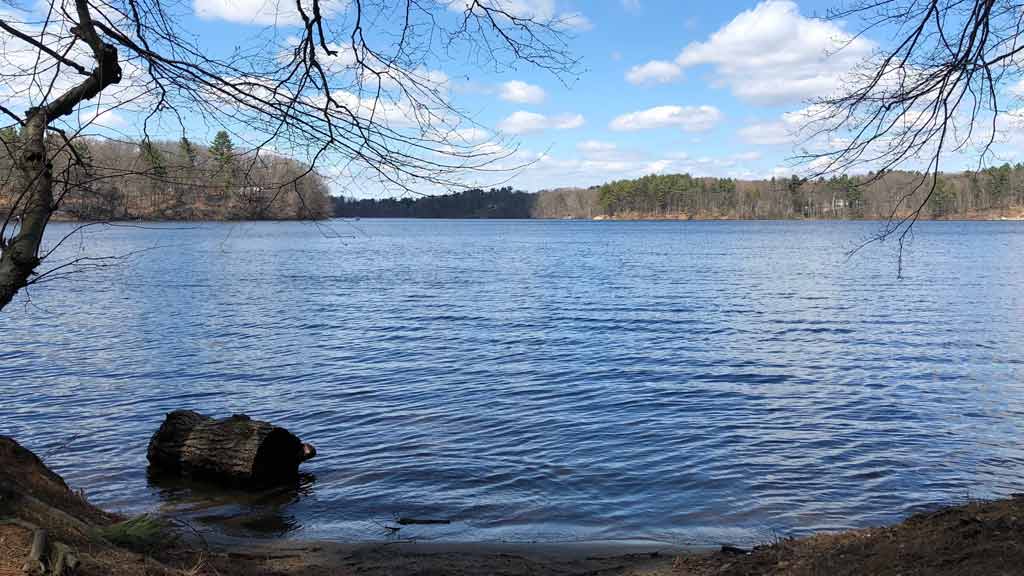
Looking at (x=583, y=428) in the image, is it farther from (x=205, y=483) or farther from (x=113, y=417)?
(x=113, y=417)

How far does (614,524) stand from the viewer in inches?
333

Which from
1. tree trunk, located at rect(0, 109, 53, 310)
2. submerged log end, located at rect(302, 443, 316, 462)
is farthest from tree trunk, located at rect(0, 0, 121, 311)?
submerged log end, located at rect(302, 443, 316, 462)

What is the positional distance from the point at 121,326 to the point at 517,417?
1768 centimetres

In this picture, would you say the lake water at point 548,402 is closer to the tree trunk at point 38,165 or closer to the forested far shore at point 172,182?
the forested far shore at point 172,182

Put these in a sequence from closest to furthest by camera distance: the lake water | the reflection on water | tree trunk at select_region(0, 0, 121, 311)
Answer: tree trunk at select_region(0, 0, 121, 311)
the reflection on water
the lake water

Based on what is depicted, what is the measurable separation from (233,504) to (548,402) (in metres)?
6.63

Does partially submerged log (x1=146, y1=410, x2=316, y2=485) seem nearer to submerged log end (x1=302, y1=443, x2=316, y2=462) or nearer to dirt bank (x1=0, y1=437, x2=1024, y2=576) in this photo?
submerged log end (x1=302, y1=443, x2=316, y2=462)

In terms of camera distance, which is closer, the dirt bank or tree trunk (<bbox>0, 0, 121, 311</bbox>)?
tree trunk (<bbox>0, 0, 121, 311</bbox>)

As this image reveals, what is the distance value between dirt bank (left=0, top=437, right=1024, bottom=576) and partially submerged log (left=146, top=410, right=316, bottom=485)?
1528 mm

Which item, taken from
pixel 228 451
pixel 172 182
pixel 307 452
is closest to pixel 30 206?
pixel 172 182

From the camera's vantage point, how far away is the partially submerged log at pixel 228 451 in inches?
384

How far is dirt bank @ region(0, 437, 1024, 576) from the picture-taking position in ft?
16.2

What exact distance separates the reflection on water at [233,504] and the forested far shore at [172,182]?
444 centimetres

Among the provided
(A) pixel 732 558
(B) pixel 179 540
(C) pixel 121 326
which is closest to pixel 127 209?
(B) pixel 179 540
